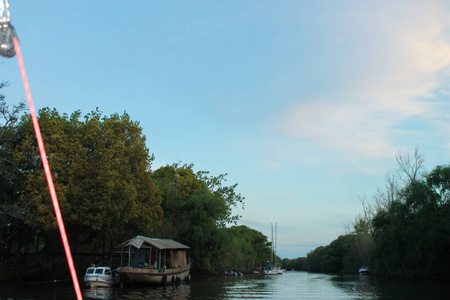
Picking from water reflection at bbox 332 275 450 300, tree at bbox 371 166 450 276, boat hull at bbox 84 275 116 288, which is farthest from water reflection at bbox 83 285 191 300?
tree at bbox 371 166 450 276

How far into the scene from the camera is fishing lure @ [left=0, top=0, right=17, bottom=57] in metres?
4.38

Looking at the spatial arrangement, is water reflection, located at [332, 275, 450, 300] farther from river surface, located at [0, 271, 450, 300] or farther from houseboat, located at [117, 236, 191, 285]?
houseboat, located at [117, 236, 191, 285]

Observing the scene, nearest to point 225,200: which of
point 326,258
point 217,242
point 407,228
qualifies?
point 217,242

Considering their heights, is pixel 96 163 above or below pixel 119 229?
above

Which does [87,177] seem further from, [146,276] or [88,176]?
[146,276]

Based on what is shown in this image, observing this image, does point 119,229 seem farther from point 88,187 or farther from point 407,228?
point 407,228

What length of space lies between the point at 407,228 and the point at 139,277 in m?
32.1

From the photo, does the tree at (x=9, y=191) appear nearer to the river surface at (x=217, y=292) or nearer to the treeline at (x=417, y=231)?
the river surface at (x=217, y=292)

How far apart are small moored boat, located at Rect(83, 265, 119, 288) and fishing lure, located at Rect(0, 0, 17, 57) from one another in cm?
3020

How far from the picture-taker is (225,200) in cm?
5791

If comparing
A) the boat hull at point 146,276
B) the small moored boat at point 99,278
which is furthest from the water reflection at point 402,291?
the small moored boat at point 99,278

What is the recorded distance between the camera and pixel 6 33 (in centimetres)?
439

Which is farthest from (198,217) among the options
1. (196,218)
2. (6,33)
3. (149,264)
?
(6,33)

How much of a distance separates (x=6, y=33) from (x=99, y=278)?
30.5 metres
